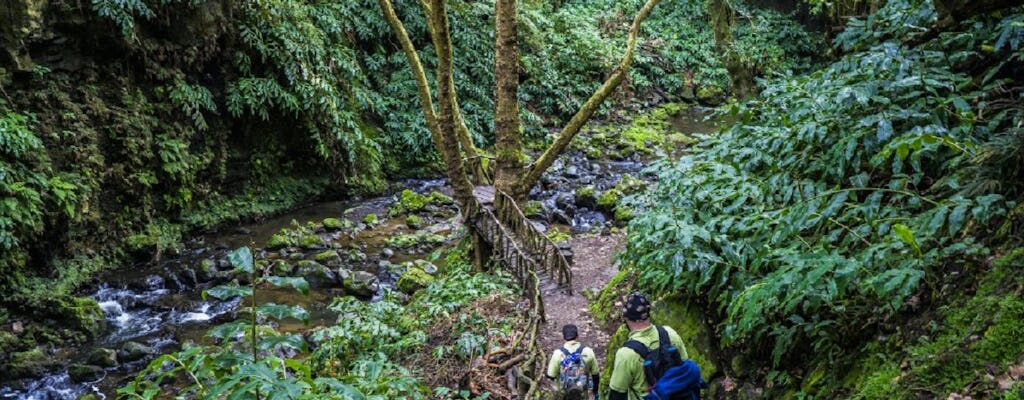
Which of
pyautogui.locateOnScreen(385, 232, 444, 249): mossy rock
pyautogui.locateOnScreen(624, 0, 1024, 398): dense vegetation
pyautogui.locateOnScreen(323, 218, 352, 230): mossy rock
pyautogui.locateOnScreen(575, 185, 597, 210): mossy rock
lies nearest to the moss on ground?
pyautogui.locateOnScreen(624, 0, 1024, 398): dense vegetation

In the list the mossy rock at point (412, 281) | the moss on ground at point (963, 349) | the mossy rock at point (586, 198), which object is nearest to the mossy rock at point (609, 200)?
the mossy rock at point (586, 198)

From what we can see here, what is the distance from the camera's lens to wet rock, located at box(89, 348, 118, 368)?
25.5ft

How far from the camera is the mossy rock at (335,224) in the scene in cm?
1250

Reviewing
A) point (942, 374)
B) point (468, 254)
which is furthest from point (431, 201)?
point (942, 374)

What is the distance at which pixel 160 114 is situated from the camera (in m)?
11.6

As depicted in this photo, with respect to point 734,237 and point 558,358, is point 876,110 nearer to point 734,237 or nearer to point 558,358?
point 734,237

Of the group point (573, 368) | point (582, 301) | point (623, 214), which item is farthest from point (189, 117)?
point (573, 368)

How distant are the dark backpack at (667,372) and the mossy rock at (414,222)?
32.1ft

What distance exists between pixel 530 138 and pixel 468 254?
9.47 m

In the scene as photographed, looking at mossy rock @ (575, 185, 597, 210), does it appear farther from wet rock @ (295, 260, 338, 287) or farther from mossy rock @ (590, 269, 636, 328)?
mossy rock @ (590, 269, 636, 328)

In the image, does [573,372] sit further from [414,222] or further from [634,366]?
[414,222]

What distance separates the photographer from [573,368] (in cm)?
471

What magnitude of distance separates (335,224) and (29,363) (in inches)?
222

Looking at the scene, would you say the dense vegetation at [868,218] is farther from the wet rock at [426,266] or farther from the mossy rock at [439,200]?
the mossy rock at [439,200]
